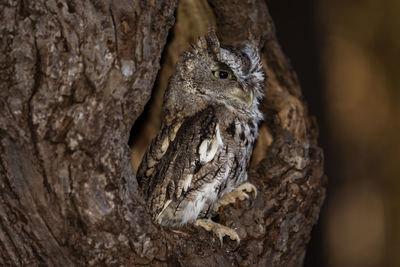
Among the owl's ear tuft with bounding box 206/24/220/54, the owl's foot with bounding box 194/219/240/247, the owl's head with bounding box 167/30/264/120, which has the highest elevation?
the owl's ear tuft with bounding box 206/24/220/54

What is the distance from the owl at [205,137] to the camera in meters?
2.00

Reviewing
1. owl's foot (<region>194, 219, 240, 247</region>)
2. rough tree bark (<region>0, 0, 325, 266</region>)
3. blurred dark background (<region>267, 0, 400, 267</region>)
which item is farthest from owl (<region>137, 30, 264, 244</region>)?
blurred dark background (<region>267, 0, 400, 267</region>)

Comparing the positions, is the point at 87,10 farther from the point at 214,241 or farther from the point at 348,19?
the point at 348,19

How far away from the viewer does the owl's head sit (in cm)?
211

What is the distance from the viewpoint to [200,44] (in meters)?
2.18

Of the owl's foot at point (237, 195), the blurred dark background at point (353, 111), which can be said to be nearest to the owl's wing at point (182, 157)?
the owl's foot at point (237, 195)

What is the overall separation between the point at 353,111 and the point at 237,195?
58.0 inches

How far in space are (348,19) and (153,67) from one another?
204 centimetres

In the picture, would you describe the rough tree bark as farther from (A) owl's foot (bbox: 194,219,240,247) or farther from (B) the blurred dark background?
(B) the blurred dark background

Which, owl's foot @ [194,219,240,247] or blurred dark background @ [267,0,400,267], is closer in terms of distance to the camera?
owl's foot @ [194,219,240,247]

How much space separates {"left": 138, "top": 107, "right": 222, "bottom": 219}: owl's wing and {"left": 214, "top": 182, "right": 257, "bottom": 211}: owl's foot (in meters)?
0.23

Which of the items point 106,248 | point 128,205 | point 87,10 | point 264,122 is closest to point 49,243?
point 106,248

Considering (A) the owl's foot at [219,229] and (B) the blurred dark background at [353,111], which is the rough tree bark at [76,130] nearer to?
(A) the owl's foot at [219,229]

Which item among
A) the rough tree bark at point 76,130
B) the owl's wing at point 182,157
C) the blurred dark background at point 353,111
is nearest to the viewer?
the rough tree bark at point 76,130
